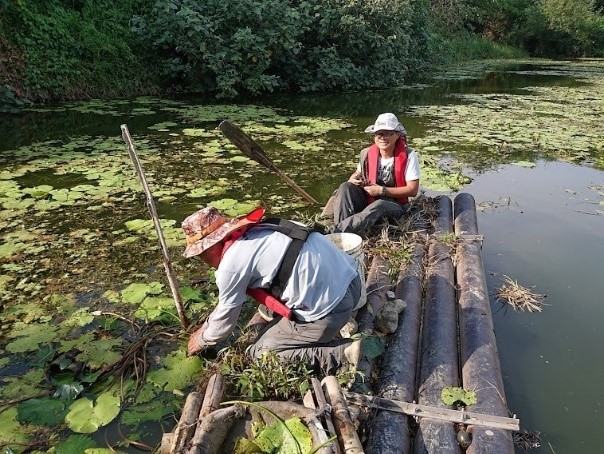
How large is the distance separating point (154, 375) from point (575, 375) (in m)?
2.83

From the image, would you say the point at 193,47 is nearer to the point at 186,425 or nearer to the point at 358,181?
the point at 358,181

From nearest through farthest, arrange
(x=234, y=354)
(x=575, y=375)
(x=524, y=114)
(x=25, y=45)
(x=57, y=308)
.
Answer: (x=234, y=354) < (x=575, y=375) < (x=57, y=308) < (x=25, y=45) < (x=524, y=114)

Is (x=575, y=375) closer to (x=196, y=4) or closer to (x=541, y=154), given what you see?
(x=541, y=154)

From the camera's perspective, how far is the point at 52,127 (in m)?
9.19

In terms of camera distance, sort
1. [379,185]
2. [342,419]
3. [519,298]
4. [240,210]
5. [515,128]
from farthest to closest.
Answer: [515,128]
[240,210]
[379,185]
[519,298]
[342,419]

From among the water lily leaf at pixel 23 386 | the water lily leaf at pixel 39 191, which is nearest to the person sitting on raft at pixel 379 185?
the water lily leaf at pixel 23 386

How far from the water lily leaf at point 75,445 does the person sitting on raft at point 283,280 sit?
79 centimetres

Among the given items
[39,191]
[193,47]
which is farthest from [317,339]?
[193,47]

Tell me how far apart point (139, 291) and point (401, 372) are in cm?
225

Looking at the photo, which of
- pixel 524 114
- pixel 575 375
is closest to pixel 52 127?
pixel 575 375

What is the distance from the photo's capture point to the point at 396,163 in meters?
4.77

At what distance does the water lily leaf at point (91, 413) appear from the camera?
2721 millimetres

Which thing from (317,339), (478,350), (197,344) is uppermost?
(317,339)

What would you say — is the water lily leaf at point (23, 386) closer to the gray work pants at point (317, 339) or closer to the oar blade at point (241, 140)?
the gray work pants at point (317, 339)
